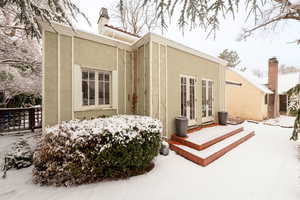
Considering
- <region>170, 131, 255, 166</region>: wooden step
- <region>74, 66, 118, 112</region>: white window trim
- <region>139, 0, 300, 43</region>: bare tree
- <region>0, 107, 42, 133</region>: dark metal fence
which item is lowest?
<region>170, 131, 255, 166</region>: wooden step

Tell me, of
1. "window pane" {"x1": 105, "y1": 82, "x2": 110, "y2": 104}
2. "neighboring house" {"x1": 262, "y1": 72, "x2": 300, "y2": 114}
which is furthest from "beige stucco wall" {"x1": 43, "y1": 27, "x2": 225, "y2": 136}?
"neighboring house" {"x1": 262, "y1": 72, "x2": 300, "y2": 114}

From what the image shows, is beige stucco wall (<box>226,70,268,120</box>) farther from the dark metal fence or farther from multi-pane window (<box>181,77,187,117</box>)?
the dark metal fence

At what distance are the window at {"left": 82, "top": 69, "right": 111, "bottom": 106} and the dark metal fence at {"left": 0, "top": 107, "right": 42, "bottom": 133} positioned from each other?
4.84 m

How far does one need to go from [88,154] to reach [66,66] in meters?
2.87

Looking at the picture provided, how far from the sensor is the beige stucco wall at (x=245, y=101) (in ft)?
36.1

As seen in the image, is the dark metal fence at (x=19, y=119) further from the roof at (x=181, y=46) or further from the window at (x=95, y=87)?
the roof at (x=181, y=46)

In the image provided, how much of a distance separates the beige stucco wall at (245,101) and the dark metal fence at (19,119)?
1481 centimetres

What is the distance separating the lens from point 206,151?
165 inches

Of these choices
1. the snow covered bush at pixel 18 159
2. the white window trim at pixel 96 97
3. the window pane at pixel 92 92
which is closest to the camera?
the snow covered bush at pixel 18 159

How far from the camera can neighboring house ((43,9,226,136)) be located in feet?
13.1

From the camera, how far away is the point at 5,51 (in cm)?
617

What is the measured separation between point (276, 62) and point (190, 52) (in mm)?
11243

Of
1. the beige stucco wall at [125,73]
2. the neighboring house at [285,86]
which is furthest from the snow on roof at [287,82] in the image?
the beige stucco wall at [125,73]

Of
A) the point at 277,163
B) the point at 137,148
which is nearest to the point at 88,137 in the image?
the point at 137,148
